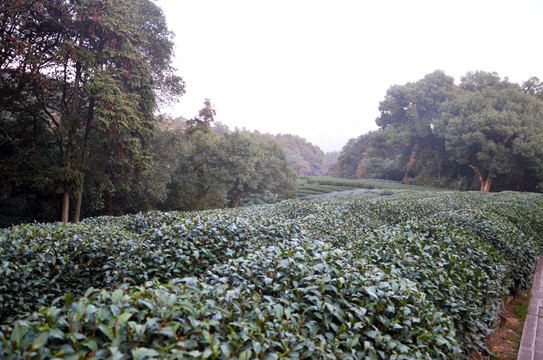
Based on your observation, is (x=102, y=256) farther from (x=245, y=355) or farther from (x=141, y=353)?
(x=245, y=355)

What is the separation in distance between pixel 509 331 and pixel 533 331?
224 mm

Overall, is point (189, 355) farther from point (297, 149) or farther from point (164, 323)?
point (297, 149)

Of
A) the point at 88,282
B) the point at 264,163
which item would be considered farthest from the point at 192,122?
the point at 88,282

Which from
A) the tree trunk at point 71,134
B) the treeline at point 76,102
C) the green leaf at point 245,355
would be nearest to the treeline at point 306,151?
the treeline at point 76,102

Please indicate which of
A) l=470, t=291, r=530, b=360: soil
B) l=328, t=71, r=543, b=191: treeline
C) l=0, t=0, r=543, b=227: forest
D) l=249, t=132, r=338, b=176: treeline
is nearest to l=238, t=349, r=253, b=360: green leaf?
l=470, t=291, r=530, b=360: soil

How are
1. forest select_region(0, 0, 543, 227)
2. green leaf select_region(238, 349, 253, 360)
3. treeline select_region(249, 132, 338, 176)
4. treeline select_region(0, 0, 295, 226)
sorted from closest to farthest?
green leaf select_region(238, 349, 253, 360), treeline select_region(0, 0, 295, 226), forest select_region(0, 0, 543, 227), treeline select_region(249, 132, 338, 176)

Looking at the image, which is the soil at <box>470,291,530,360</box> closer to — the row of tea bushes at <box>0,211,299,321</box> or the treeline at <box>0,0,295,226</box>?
the row of tea bushes at <box>0,211,299,321</box>

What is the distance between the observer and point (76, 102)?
32.3 feet

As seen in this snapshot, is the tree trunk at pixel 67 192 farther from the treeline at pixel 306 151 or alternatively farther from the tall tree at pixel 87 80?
the treeline at pixel 306 151

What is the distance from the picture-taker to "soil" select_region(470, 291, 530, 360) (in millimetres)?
3092

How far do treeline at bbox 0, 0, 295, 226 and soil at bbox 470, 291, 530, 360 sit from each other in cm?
951

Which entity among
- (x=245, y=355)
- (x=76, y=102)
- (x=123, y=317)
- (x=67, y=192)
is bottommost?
(x=67, y=192)

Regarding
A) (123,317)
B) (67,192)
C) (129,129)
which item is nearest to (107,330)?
(123,317)

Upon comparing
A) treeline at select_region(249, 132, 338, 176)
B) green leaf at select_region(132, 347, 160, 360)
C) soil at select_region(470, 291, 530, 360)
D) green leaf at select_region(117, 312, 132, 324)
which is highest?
treeline at select_region(249, 132, 338, 176)
